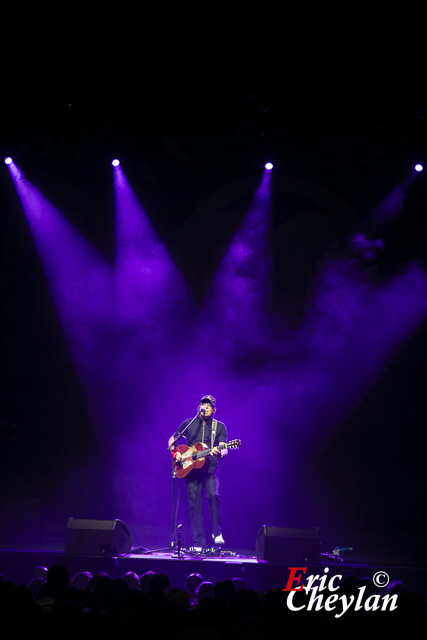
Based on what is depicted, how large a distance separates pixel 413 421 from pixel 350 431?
106 centimetres

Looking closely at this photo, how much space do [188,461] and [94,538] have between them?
1654mm

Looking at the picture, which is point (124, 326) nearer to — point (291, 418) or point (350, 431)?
point (291, 418)

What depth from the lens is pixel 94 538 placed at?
790cm

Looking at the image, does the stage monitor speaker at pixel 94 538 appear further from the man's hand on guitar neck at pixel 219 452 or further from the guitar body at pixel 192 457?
the man's hand on guitar neck at pixel 219 452

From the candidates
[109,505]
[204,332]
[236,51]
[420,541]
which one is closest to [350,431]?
[420,541]

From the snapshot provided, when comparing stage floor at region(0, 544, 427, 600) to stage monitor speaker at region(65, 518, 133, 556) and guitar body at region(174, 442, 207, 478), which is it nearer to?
stage monitor speaker at region(65, 518, 133, 556)

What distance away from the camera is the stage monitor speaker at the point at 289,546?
25.5 feet

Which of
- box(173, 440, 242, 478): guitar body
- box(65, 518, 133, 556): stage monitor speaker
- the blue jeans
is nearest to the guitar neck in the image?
box(173, 440, 242, 478): guitar body

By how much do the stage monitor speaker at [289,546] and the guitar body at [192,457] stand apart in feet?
4.31

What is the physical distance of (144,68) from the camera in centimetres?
890

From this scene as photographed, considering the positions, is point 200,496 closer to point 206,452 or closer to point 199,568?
point 206,452

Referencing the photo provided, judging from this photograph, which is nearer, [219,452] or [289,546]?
[289,546]
